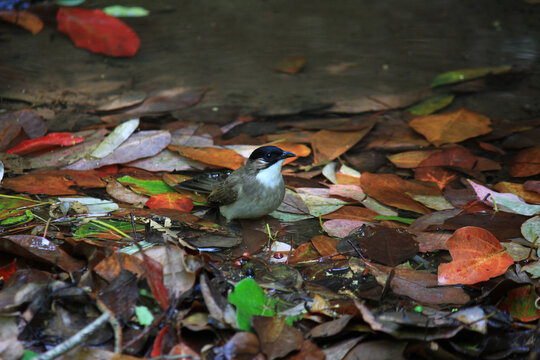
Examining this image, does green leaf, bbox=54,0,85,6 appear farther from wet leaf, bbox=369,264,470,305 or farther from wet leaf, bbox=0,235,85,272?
wet leaf, bbox=369,264,470,305

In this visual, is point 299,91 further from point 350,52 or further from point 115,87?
point 115,87

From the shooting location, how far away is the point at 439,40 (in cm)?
809

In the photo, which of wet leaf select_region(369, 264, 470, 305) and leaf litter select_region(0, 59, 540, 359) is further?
wet leaf select_region(369, 264, 470, 305)

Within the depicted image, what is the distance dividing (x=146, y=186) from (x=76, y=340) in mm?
2255

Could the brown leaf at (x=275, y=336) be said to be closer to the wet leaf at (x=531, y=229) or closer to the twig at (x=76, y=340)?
the twig at (x=76, y=340)

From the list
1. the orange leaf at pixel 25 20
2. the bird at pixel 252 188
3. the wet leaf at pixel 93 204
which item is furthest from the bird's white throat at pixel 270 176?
the orange leaf at pixel 25 20

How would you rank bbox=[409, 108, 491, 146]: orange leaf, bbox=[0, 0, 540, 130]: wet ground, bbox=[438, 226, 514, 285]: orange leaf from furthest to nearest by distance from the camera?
bbox=[0, 0, 540, 130]: wet ground
bbox=[409, 108, 491, 146]: orange leaf
bbox=[438, 226, 514, 285]: orange leaf

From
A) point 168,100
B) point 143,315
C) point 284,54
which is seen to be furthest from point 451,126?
point 143,315

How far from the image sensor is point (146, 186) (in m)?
4.61

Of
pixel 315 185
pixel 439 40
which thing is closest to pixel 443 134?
pixel 315 185

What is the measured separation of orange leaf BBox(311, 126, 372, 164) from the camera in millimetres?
5365

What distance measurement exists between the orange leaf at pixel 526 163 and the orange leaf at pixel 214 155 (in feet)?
8.06

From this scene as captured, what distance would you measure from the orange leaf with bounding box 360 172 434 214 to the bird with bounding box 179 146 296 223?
748mm

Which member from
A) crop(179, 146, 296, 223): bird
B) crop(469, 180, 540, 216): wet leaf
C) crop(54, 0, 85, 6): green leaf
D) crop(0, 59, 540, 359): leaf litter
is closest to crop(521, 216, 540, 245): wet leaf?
crop(0, 59, 540, 359): leaf litter
